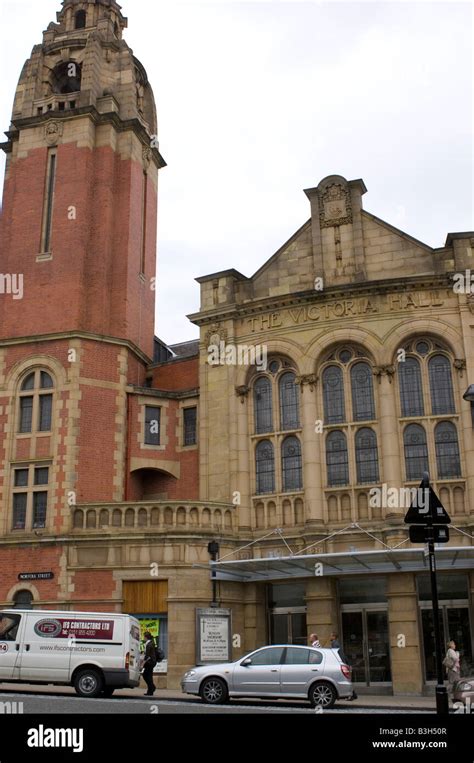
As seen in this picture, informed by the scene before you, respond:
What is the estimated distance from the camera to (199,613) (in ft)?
80.1

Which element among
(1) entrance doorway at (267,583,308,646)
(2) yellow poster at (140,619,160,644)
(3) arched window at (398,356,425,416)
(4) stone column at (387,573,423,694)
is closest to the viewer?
(4) stone column at (387,573,423,694)

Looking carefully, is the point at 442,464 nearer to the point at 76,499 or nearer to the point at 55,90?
the point at 76,499

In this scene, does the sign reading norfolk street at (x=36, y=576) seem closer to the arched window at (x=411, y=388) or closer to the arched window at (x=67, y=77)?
the arched window at (x=411, y=388)

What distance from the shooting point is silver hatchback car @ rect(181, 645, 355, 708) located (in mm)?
17969

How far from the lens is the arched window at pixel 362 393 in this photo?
2773cm

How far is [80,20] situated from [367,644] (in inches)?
1254

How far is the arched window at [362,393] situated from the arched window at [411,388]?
42.3 inches

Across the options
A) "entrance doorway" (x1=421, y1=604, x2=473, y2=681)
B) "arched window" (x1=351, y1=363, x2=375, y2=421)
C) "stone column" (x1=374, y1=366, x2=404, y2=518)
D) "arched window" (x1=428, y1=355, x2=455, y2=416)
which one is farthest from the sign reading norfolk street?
"arched window" (x1=428, y1=355, x2=455, y2=416)

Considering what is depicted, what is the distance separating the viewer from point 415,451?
26.8 metres

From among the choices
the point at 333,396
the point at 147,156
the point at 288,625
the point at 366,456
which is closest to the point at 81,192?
the point at 147,156

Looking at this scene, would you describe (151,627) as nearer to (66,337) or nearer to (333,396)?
(333,396)

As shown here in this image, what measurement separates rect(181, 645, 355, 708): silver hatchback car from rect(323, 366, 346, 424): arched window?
1089cm

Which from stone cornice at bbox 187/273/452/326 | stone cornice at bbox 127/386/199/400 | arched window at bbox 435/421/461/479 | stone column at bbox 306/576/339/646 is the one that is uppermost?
stone cornice at bbox 187/273/452/326

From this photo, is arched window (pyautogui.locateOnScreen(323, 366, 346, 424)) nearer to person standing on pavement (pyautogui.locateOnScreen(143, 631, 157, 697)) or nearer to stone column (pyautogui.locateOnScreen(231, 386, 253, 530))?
stone column (pyautogui.locateOnScreen(231, 386, 253, 530))
